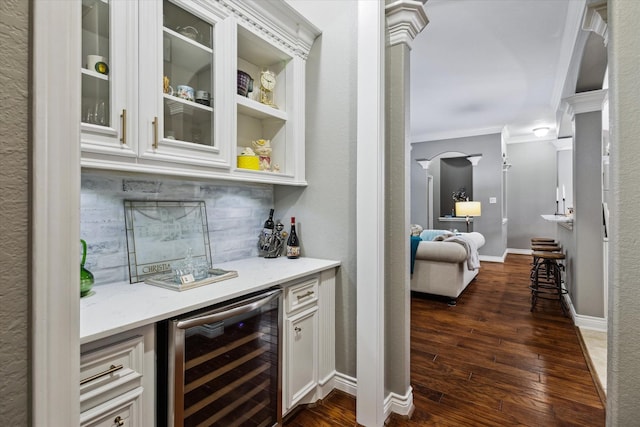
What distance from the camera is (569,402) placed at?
6.42ft

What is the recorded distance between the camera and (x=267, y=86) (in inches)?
85.4

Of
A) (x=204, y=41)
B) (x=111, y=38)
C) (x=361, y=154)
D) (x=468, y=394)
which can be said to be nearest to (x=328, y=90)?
(x=361, y=154)

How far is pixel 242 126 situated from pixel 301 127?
0.40m

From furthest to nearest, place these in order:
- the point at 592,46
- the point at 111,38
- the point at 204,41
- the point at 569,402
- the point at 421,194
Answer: the point at 421,194 → the point at 592,46 → the point at 569,402 → the point at 204,41 → the point at 111,38

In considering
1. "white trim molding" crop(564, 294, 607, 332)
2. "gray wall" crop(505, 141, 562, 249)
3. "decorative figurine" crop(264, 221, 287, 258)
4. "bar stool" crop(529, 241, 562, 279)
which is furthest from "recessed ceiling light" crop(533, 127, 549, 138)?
"decorative figurine" crop(264, 221, 287, 258)

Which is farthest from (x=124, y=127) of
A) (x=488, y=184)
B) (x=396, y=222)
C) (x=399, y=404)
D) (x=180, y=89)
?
(x=488, y=184)

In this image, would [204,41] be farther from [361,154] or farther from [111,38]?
Result: [361,154]

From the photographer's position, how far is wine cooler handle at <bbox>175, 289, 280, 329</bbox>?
46.2 inches

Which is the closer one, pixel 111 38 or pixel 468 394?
pixel 111 38

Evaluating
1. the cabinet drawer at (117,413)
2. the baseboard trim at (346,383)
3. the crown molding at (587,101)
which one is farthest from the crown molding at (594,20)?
the cabinet drawer at (117,413)

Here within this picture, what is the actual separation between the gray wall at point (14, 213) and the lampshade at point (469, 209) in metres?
7.11

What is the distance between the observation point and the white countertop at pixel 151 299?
1.02 metres

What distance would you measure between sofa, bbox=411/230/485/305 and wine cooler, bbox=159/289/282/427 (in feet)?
9.19

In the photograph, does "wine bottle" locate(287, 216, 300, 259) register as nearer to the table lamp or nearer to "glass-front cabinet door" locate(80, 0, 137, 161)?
"glass-front cabinet door" locate(80, 0, 137, 161)
